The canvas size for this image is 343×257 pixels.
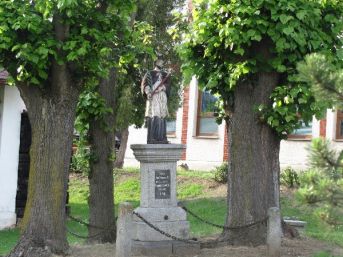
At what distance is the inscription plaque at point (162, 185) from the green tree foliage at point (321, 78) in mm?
6741

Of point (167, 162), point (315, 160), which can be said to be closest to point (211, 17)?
point (167, 162)

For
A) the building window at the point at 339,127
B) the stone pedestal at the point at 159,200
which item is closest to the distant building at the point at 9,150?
the stone pedestal at the point at 159,200

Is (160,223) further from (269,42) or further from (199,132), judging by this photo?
(199,132)

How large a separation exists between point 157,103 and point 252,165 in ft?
6.28

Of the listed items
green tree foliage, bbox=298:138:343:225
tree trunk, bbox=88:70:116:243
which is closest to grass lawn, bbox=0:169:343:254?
tree trunk, bbox=88:70:116:243

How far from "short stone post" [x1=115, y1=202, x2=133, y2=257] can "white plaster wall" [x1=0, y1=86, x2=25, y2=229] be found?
707cm

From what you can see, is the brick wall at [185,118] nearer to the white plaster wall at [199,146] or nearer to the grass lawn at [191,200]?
the white plaster wall at [199,146]

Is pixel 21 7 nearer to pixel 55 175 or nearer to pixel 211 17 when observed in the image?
pixel 55 175

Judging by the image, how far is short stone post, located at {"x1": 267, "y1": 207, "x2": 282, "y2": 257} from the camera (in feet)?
32.3

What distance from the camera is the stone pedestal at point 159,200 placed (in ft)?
34.0

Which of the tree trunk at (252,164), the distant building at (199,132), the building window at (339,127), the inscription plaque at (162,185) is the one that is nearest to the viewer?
the inscription plaque at (162,185)

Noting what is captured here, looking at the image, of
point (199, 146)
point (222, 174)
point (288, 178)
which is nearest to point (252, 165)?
point (288, 178)

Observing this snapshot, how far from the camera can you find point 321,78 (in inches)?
154

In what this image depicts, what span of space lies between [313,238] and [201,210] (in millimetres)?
5699
